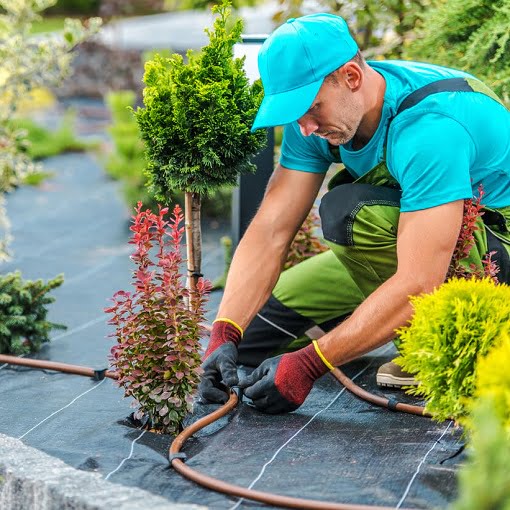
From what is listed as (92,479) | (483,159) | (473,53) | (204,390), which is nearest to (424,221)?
(483,159)

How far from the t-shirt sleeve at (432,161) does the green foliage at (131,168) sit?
2.51 meters

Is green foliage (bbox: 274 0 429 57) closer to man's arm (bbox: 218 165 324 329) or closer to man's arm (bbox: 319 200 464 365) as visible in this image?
man's arm (bbox: 218 165 324 329)

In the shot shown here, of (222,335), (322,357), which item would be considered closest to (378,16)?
(222,335)

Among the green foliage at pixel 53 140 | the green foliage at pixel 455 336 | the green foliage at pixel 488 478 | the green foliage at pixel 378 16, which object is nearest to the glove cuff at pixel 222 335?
the green foliage at pixel 455 336

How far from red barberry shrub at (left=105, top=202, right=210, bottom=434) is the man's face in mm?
563

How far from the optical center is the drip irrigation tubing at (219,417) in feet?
8.01

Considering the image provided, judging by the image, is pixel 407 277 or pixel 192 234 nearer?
pixel 407 277

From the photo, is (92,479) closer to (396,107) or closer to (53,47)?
(396,107)

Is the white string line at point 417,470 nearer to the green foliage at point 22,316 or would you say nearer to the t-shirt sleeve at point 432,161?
the t-shirt sleeve at point 432,161

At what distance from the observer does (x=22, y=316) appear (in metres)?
3.75

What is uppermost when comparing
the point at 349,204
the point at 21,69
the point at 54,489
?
the point at 21,69

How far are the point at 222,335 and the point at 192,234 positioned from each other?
42cm

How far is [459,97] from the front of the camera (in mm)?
3145

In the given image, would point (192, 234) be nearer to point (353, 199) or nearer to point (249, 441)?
point (353, 199)
